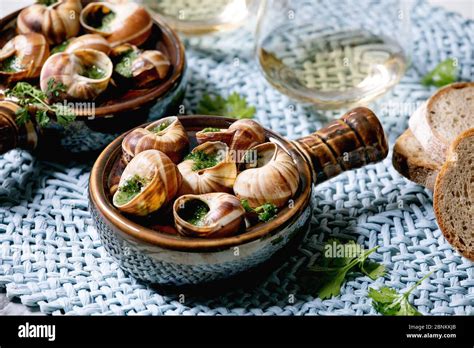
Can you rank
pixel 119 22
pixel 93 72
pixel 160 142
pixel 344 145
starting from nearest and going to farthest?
pixel 160 142, pixel 344 145, pixel 93 72, pixel 119 22

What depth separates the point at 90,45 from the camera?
69.5 inches

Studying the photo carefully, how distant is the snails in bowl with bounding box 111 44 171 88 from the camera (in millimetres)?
1758

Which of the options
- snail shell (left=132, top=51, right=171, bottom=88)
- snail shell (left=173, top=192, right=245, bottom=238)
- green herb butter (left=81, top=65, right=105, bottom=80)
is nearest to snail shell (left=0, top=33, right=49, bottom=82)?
green herb butter (left=81, top=65, right=105, bottom=80)

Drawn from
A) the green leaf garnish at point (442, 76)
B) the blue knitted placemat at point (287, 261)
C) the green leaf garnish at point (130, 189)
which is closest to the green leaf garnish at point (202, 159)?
the green leaf garnish at point (130, 189)

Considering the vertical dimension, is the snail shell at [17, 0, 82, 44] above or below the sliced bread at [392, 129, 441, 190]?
above

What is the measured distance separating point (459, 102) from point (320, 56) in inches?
15.9

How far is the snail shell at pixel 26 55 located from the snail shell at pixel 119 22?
0.42ft

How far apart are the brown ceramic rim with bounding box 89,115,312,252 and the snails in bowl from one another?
234 mm

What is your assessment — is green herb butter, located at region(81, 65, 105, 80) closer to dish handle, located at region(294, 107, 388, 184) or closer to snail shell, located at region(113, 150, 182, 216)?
snail shell, located at region(113, 150, 182, 216)

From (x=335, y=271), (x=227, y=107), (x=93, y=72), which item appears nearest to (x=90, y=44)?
(x=93, y=72)

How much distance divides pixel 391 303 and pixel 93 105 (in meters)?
0.74

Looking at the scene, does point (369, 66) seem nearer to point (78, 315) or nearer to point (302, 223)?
point (302, 223)

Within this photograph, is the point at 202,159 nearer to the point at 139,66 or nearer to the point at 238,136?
the point at 238,136

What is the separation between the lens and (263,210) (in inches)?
56.9
